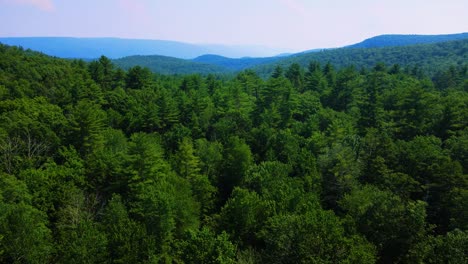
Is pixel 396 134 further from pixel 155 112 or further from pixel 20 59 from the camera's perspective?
pixel 20 59

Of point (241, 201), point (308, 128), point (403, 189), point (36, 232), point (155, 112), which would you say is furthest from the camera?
point (155, 112)

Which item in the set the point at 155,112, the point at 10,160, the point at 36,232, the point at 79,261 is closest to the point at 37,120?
the point at 10,160

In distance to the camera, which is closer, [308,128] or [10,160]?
[10,160]

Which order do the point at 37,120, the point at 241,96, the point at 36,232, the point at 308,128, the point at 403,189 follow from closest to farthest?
the point at 36,232 < the point at 403,189 < the point at 37,120 < the point at 308,128 < the point at 241,96

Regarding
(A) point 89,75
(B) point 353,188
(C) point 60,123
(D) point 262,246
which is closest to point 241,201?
(D) point 262,246

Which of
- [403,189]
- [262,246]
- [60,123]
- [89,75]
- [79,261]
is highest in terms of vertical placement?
[89,75]

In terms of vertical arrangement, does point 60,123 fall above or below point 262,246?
above
